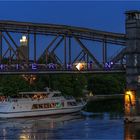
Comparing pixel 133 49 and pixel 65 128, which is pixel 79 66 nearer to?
pixel 133 49

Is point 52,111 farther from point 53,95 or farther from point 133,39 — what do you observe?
point 133,39

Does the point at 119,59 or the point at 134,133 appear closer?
the point at 134,133

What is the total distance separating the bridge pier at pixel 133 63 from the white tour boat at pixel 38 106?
101 ft

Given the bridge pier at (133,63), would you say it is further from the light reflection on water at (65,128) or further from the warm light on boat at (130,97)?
the light reflection on water at (65,128)

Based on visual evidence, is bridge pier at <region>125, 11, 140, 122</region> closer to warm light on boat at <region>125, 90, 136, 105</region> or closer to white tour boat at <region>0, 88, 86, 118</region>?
warm light on boat at <region>125, 90, 136, 105</region>

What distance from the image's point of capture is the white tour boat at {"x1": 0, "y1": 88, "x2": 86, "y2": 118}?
417 feet

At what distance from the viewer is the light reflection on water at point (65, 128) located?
88000 mm

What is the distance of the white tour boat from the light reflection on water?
153 inches

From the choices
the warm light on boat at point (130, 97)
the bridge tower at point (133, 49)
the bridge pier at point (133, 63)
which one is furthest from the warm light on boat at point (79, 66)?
the warm light on boat at point (130, 97)

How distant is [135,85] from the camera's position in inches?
3981

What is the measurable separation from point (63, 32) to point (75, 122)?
1850cm

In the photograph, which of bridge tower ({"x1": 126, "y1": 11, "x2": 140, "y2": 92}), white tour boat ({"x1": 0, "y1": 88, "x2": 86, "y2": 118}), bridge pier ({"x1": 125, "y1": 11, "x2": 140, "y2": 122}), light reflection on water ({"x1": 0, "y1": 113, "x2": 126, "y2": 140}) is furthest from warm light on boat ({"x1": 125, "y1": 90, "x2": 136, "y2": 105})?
white tour boat ({"x1": 0, "y1": 88, "x2": 86, "y2": 118})

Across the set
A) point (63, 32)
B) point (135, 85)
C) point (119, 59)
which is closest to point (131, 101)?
point (135, 85)

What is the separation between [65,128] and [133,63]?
1323 cm
